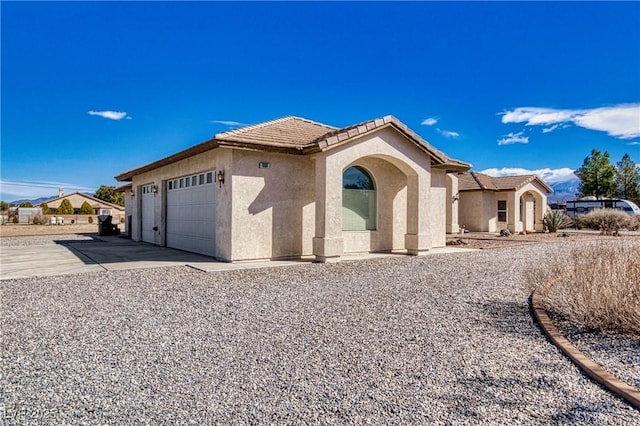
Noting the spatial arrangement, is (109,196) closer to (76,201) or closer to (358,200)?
(76,201)

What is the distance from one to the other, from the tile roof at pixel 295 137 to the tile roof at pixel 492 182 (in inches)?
472

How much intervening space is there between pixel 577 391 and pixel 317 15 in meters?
15.6

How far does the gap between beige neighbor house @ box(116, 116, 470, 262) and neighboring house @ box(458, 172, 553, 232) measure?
11086 millimetres

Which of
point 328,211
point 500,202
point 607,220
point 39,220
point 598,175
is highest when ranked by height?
point 598,175

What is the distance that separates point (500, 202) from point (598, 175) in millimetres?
26056

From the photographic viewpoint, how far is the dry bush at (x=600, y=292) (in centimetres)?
485

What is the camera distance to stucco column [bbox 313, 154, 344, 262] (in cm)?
1148

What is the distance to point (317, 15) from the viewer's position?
15352 millimetres

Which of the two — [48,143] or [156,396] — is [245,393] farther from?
[48,143]

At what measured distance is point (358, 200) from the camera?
1370 centimetres

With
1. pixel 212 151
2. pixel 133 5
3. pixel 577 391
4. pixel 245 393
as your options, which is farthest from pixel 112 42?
pixel 577 391

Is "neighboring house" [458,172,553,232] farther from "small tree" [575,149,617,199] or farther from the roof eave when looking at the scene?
"small tree" [575,149,617,199]

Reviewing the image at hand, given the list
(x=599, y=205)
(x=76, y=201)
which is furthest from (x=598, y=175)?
(x=76, y=201)

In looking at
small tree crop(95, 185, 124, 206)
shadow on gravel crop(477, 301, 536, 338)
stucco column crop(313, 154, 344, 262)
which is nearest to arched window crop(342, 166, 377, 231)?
stucco column crop(313, 154, 344, 262)
